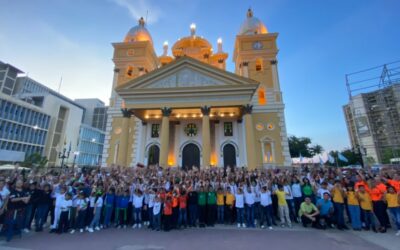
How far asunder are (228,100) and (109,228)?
13.7 m

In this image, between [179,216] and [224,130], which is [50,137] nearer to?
[224,130]

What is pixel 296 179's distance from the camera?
338 inches

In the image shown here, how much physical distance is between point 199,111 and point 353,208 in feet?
48.5

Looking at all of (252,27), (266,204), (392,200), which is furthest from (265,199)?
(252,27)

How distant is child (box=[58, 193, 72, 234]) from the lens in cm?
701

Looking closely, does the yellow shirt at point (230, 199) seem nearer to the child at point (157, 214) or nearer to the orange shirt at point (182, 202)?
the orange shirt at point (182, 202)

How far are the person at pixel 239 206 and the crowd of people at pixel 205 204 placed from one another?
4 cm

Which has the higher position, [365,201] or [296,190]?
[296,190]

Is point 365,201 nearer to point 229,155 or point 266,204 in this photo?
point 266,204

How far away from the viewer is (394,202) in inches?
265

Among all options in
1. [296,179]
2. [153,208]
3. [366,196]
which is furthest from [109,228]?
[366,196]

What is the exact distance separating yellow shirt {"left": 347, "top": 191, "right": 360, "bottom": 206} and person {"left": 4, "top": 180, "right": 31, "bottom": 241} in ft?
39.2

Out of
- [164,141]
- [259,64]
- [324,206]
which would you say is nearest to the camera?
[324,206]

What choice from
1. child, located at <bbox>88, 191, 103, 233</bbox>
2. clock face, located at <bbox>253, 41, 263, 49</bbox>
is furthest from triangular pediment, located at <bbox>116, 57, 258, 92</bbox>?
child, located at <bbox>88, 191, 103, 233</bbox>
